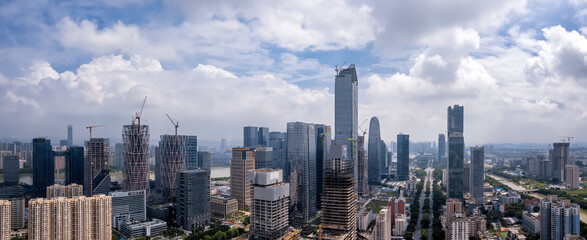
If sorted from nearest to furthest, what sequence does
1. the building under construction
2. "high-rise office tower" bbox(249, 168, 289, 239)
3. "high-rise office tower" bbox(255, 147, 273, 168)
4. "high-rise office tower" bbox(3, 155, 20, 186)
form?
1. the building under construction
2. "high-rise office tower" bbox(249, 168, 289, 239)
3. "high-rise office tower" bbox(3, 155, 20, 186)
4. "high-rise office tower" bbox(255, 147, 273, 168)

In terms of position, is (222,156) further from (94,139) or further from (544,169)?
(544,169)

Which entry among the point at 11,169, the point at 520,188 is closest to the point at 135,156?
the point at 11,169

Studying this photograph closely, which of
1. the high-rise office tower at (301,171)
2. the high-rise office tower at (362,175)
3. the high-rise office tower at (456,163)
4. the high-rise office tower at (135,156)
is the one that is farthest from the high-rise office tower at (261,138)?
the high-rise office tower at (456,163)

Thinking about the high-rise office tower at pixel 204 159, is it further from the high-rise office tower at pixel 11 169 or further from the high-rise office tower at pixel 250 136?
the high-rise office tower at pixel 11 169

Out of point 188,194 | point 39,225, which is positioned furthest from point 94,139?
point 39,225

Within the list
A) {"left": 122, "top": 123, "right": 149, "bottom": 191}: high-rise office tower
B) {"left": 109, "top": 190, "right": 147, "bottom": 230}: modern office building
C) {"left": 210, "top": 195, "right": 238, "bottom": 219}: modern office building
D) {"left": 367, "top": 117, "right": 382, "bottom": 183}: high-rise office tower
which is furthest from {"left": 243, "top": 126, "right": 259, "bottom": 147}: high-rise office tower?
{"left": 109, "top": 190, "right": 147, "bottom": 230}: modern office building

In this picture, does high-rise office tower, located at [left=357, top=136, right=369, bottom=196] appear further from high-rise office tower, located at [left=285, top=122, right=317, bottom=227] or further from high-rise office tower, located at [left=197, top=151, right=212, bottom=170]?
high-rise office tower, located at [left=197, top=151, right=212, bottom=170]
